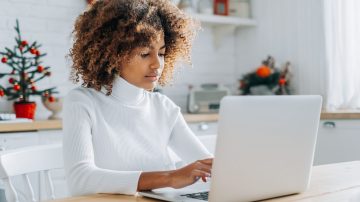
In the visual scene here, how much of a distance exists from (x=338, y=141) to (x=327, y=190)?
2086 mm

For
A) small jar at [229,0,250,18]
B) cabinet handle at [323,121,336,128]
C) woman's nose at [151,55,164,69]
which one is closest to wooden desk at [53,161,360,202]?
woman's nose at [151,55,164,69]

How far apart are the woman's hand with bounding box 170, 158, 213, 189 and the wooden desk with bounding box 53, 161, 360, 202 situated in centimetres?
7

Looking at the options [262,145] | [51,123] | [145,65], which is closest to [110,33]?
[145,65]

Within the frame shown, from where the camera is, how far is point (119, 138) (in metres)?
1.50

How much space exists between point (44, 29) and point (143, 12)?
6.13 ft

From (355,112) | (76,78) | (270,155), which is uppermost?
(76,78)

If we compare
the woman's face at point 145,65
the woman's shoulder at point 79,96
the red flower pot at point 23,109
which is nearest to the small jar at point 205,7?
the red flower pot at point 23,109

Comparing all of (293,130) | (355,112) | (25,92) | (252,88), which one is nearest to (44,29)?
(25,92)

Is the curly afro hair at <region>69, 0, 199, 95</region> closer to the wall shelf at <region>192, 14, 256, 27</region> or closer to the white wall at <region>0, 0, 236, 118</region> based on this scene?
the white wall at <region>0, 0, 236, 118</region>

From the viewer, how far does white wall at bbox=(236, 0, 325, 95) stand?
377 cm

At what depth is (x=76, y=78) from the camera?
1659mm

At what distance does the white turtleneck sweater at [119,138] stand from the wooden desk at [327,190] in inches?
2.4

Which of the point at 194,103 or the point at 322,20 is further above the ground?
the point at 322,20

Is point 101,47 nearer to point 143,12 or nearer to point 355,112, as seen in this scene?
point 143,12
